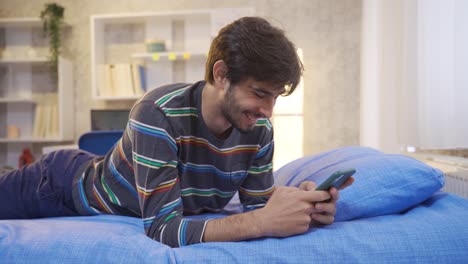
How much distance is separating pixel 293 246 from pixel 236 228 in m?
0.12

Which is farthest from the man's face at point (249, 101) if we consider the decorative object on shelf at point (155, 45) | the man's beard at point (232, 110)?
the decorative object on shelf at point (155, 45)

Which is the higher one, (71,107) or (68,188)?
(71,107)

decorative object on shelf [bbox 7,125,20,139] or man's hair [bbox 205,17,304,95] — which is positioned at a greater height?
man's hair [bbox 205,17,304,95]

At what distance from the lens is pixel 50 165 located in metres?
1.31

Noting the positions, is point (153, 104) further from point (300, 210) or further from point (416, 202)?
point (416, 202)

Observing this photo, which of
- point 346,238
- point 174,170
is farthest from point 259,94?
point 346,238

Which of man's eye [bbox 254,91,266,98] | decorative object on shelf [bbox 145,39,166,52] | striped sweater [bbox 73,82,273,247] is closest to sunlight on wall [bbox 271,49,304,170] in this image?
decorative object on shelf [bbox 145,39,166,52]

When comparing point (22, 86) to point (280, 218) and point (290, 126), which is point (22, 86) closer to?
point (290, 126)

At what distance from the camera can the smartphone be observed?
0.82 m

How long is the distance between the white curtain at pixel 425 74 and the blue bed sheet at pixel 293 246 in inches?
24.4

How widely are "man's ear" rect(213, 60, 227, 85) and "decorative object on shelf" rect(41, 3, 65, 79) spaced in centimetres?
309

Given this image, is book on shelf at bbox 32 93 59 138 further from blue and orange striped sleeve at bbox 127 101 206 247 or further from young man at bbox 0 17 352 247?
blue and orange striped sleeve at bbox 127 101 206 247

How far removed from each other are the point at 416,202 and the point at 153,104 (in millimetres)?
678

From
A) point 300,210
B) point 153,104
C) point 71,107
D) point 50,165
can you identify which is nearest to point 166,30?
point 71,107
